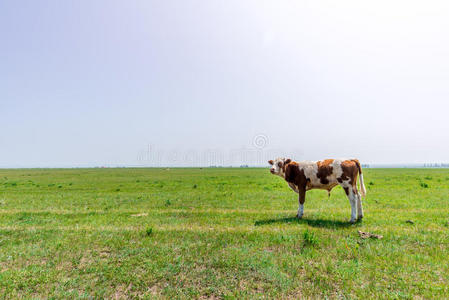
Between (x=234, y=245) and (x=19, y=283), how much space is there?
16.5 ft

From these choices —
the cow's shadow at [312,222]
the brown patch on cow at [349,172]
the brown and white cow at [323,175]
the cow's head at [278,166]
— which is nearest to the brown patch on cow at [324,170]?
the brown and white cow at [323,175]

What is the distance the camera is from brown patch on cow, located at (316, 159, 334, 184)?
351 inches

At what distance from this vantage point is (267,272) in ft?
15.7

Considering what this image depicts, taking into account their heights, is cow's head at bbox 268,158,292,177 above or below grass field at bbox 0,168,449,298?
above

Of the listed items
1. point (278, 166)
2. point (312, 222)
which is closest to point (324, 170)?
point (278, 166)

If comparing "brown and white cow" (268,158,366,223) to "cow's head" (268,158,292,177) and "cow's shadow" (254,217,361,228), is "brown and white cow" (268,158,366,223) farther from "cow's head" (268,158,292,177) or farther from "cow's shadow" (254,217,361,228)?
"cow's shadow" (254,217,361,228)

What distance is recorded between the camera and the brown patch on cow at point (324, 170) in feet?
29.2

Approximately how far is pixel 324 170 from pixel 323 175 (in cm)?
21

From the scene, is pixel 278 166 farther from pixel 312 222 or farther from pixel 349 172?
pixel 349 172

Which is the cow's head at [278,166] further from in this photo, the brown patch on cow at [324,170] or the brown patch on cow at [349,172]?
the brown patch on cow at [349,172]

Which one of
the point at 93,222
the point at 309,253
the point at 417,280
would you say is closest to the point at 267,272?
the point at 309,253

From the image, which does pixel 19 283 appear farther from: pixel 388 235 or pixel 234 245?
pixel 388 235

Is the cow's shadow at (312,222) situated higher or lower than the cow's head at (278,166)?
lower

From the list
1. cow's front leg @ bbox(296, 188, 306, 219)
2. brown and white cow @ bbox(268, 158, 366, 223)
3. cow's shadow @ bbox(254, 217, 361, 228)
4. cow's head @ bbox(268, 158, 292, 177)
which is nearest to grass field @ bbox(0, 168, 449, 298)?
cow's shadow @ bbox(254, 217, 361, 228)
